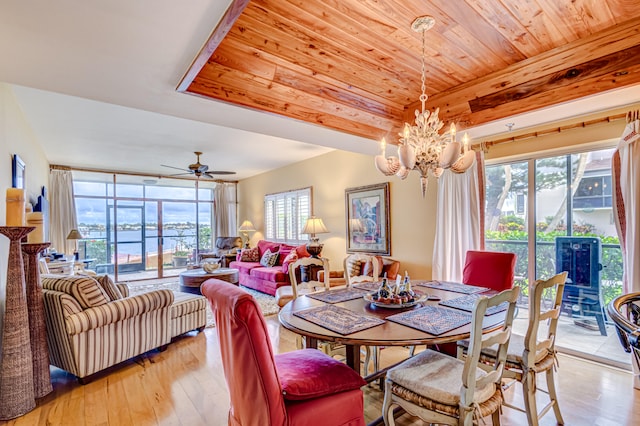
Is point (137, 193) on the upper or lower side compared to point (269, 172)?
lower

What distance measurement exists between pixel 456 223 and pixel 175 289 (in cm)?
571

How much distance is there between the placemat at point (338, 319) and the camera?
5.52ft

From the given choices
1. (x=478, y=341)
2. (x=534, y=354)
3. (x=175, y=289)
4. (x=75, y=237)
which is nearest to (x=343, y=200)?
(x=534, y=354)

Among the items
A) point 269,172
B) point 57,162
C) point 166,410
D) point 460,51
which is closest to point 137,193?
point 57,162

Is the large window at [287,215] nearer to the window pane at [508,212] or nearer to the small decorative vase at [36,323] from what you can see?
the window pane at [508,212]

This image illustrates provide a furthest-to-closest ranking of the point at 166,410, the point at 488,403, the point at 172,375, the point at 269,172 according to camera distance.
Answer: the point at 269,172 < the point at 172,375 < the point at 166,410 < the point at 488,403

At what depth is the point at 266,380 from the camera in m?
1.37

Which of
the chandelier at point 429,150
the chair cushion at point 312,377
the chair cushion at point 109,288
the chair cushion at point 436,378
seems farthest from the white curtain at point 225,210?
the chair cushion at point 436,378

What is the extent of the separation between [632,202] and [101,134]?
637cm

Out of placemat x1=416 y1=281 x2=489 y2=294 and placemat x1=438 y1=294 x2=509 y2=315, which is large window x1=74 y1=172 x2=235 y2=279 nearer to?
placemat x1=416 y1=281 x2=489 y2=294

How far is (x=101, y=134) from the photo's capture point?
4664 mm

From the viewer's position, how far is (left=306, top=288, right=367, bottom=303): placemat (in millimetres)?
2319

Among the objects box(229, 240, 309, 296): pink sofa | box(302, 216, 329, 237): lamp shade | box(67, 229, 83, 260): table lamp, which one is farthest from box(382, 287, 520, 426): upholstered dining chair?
box(67, 229, 83, 260): table lamp

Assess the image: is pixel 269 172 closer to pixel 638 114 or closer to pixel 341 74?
pixel 341 74
